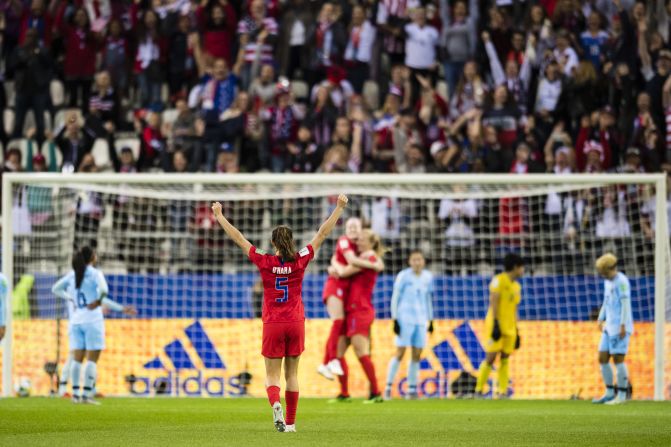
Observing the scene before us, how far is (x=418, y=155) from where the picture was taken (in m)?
22.5

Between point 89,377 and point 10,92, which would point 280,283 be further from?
point 10,92

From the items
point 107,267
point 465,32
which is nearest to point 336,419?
point 107,267

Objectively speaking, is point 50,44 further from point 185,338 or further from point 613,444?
point 613,444

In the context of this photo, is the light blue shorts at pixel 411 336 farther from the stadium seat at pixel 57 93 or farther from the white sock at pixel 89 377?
the stadium seat at pixel 57 93

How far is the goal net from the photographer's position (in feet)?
62.7

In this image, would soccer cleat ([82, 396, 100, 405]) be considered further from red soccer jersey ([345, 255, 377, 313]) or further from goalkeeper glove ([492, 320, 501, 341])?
goalkeeper glove ([492, 320, 501, 341])

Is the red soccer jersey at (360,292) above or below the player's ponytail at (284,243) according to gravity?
below

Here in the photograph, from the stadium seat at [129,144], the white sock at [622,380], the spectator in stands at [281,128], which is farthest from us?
the stadium seat at [129,144]

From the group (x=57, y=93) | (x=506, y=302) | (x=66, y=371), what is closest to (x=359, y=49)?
(x=57, y=93)

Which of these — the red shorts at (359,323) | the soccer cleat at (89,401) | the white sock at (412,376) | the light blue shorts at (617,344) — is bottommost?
the soccer cleat at (89,401)

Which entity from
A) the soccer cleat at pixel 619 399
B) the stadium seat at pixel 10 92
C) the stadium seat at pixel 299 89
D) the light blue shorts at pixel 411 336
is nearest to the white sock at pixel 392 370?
the light blue shorts at pixel 411 336

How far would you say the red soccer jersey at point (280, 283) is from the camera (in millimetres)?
11719

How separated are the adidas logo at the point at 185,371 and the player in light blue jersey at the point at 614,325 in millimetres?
5348

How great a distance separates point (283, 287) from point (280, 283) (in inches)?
1.9
